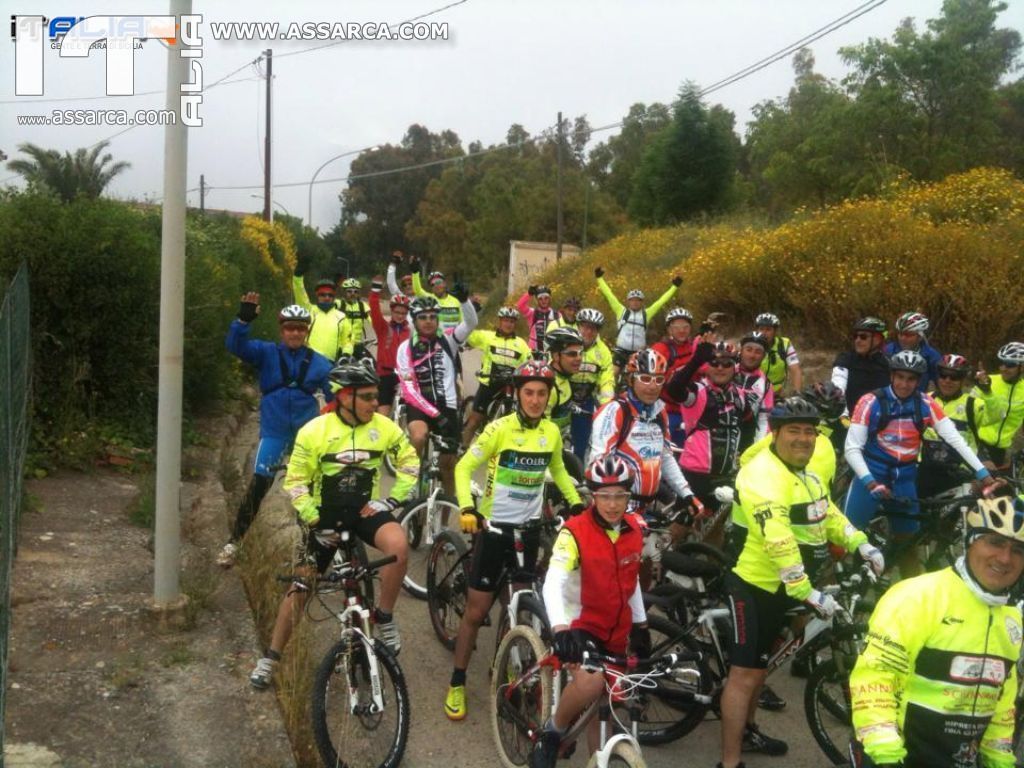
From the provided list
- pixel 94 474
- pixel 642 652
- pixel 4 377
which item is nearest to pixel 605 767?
pixel 642 652

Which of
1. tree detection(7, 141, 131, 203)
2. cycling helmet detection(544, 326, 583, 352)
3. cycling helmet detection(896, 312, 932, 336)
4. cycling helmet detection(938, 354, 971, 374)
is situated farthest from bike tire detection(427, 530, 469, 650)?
tree detection(7, 141, 131, 203)

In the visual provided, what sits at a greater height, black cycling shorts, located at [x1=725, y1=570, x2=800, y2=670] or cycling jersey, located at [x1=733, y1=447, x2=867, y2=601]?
cycling jersey, located at [x1=733, y1=447, x2=867, y2=601]

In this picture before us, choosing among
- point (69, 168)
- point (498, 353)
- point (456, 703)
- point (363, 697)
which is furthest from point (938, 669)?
point (69, 168)

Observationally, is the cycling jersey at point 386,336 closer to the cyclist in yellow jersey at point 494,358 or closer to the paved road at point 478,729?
the cyclist in yellow jersey at point 494,358

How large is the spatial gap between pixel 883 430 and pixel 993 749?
3.79 metres

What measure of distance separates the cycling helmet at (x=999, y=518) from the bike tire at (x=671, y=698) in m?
2.09

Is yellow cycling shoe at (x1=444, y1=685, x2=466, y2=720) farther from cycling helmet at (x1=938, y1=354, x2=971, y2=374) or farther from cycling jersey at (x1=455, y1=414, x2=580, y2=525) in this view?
cycling helmet at (x1=938, y1=354, x2=971, y2=374)

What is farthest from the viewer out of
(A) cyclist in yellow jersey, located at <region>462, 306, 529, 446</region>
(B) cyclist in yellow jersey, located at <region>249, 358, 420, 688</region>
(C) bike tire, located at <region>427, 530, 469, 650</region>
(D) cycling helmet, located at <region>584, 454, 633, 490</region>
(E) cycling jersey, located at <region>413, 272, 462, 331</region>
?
(E) cycling jersey, located at <region>413, 272, 462, 331</region>

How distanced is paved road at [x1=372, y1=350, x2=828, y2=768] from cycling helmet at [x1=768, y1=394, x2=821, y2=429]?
6.37ft

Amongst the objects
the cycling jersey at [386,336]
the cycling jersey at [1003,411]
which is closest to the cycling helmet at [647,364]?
the cycling jersey at [1003,411]

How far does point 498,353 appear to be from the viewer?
1017cm

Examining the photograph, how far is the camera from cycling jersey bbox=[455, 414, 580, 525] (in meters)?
5.67

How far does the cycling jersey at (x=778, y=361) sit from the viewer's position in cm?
998

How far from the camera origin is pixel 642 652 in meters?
5.03
